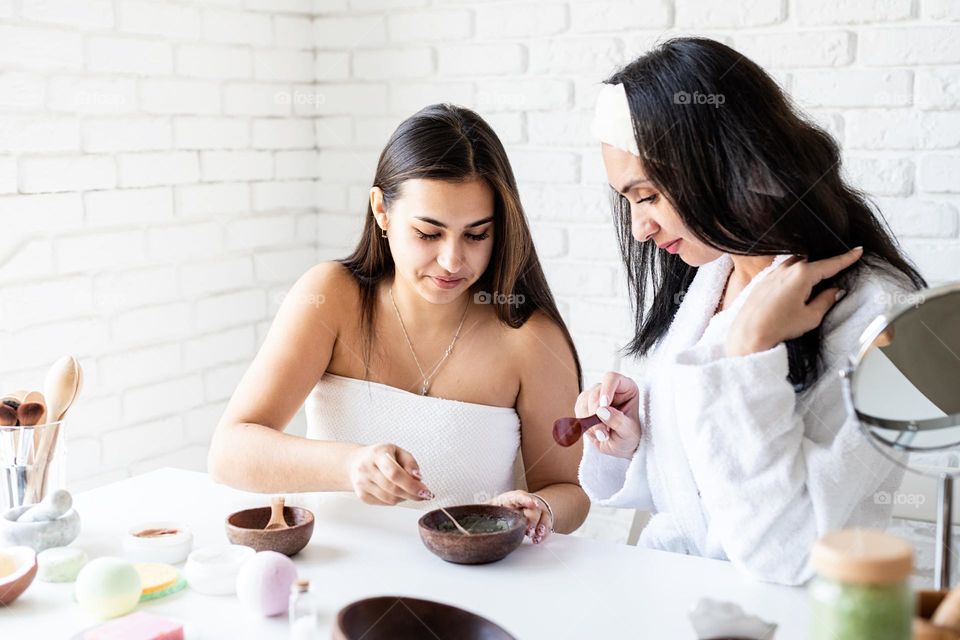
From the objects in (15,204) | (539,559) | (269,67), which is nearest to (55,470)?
(539,559)

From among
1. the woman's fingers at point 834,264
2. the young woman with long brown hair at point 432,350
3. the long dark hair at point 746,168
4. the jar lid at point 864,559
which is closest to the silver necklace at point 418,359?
the young woman with long brown hair at point 432,350

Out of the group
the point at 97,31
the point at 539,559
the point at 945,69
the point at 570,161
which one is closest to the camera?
the point at 539,559

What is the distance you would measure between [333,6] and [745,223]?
5.85 ft

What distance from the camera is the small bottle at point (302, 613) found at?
1015 millimetres

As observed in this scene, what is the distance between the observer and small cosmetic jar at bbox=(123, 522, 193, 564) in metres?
1.24

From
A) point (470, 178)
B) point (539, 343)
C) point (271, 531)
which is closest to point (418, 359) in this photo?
point (539, 343)

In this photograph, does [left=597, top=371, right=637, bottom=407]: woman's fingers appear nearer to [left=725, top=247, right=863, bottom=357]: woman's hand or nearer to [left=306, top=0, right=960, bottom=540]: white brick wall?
[left=725, top=247, right=863, bottom=357]: woman's hand

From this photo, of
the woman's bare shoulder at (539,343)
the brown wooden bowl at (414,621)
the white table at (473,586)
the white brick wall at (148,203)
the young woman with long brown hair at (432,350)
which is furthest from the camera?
the white brick wall at (148,203)

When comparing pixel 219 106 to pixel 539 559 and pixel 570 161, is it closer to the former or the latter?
pixel 570 161

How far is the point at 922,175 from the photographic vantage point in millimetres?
1989

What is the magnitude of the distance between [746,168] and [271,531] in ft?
2.47

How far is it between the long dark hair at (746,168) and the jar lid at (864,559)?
2.13ft

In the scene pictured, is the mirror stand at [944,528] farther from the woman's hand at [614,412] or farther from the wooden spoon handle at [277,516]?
the wooden spoon handle at [277,516]

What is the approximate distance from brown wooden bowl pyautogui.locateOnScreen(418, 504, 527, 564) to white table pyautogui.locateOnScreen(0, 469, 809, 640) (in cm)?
2
